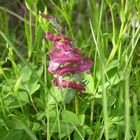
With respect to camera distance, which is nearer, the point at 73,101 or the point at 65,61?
the point at 65,61

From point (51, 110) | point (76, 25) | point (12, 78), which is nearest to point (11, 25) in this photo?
point (76, 25)

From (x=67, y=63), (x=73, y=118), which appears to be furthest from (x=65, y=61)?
(x=73, y=118)

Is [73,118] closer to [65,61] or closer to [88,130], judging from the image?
[88,130]

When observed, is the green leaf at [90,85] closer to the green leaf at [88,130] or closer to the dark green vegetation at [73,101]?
the dark green vegetation at [73,101]

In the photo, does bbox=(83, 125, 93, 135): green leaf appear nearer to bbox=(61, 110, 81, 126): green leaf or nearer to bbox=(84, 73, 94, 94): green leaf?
bbox=(61, 110, 81, 126): green leaf

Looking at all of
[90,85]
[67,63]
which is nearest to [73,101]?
[90,85]

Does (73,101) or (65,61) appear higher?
(65,61)

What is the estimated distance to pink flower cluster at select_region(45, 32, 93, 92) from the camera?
44.3 inches

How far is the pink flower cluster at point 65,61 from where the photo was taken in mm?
1125

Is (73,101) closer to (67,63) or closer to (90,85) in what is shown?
(90,85)

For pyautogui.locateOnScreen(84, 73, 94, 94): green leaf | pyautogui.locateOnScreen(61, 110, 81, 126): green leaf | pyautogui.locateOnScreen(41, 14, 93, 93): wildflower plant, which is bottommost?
pyautogui.locateOnScreen(61, 110, 81, 126): green leaf

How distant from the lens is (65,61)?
1122 millimetres

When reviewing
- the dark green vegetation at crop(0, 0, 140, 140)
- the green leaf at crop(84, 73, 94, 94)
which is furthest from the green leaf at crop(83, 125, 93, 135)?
the green leaf at crop(84, 73, 94, 94)

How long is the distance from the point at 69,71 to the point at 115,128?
201mm
